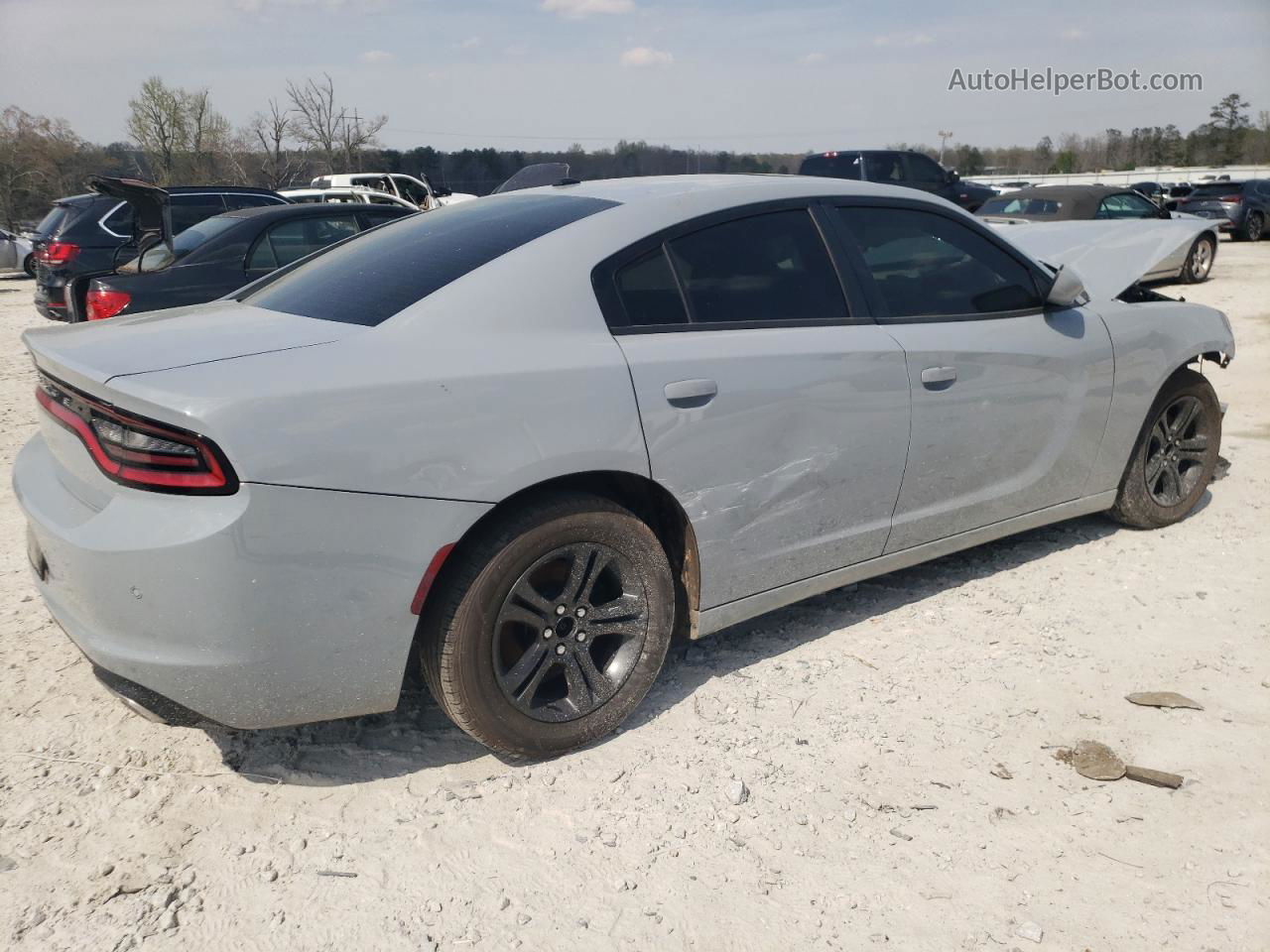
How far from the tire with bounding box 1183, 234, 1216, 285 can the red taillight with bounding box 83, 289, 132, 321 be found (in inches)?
539

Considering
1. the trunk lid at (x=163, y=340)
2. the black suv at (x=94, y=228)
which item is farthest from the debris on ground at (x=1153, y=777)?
the black suv at (x=94, y=228)

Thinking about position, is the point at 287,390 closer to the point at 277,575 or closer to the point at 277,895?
the point at 277,575

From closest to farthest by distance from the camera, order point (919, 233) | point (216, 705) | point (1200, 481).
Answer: point (216, 705) < point (919, 233) < point (1200, 481)

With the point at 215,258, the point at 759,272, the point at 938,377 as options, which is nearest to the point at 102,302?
the point at 215,258

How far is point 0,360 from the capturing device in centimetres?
1034

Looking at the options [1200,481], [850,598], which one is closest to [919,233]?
[850,598]

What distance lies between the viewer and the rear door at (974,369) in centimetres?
354

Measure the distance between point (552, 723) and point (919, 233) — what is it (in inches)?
89.3

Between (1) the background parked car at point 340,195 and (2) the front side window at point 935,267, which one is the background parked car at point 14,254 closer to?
(1) the background parked car at point 340,195

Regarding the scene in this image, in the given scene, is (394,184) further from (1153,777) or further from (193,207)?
(1153,777)

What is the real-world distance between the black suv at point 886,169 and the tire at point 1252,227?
778cm

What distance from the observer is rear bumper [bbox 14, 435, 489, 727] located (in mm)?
2314

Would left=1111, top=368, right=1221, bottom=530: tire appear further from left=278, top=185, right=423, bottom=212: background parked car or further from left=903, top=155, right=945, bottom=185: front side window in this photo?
left=903, top=155, right=945, bottom=185: front side window

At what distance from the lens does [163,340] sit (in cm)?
272
